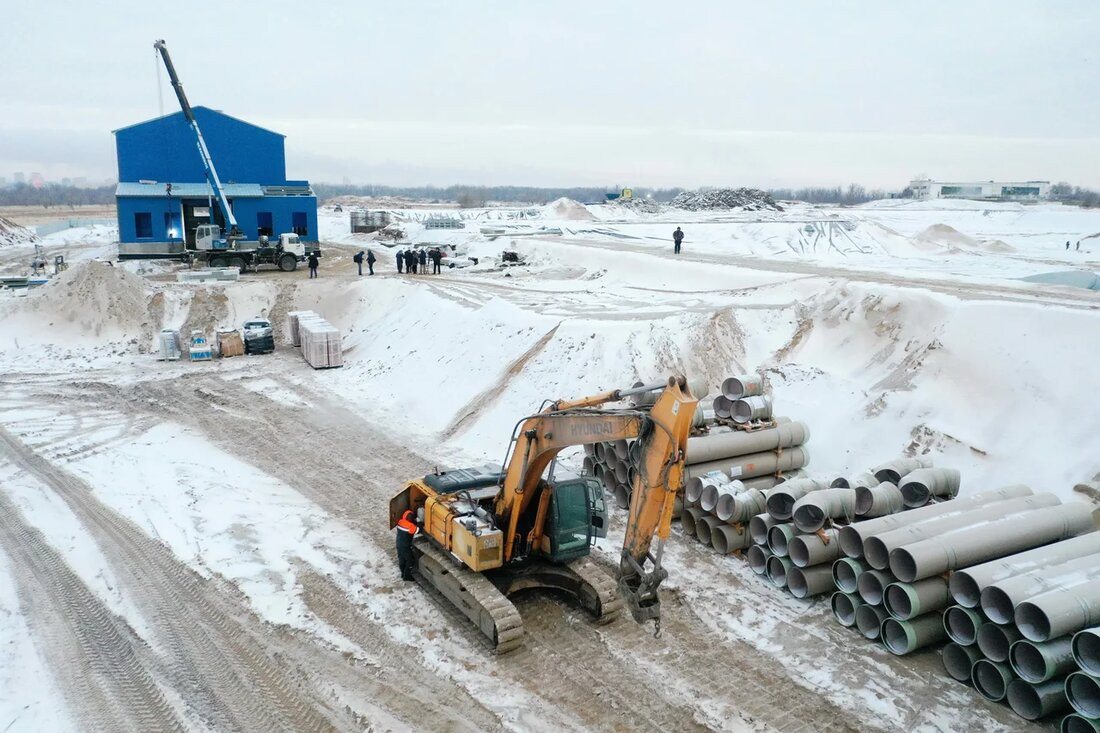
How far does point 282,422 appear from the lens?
1842cm

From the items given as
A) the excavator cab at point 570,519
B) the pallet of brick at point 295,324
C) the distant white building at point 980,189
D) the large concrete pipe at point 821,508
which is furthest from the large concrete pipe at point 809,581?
the distant white building at point 980,189

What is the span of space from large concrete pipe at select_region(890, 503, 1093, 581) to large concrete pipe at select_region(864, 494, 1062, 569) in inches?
5.0

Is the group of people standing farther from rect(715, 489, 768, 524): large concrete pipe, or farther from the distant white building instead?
the distant white building

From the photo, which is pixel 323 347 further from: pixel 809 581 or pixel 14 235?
pixel 14 235

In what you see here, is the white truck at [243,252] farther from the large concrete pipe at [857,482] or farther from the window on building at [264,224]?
the large concrete pipe at [857,482]

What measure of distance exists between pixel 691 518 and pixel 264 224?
116 feet

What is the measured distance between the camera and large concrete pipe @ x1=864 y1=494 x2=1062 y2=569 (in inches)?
365

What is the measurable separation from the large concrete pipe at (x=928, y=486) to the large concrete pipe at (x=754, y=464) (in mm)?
2378

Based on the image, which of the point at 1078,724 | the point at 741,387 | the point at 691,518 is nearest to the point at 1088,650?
the point at 1078,724

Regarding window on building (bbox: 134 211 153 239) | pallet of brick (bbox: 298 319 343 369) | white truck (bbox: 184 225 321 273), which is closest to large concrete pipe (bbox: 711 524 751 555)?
pallet of brick (bbox: 298 319 343 369)

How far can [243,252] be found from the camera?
34.9 meters

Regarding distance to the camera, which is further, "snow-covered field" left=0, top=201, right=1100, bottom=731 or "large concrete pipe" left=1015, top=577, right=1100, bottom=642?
"snow-covered field" left=0, top=201, right=1100, bottom=731

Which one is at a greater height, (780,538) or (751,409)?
(751,409)

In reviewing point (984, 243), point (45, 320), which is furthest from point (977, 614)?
point (984, 243)
